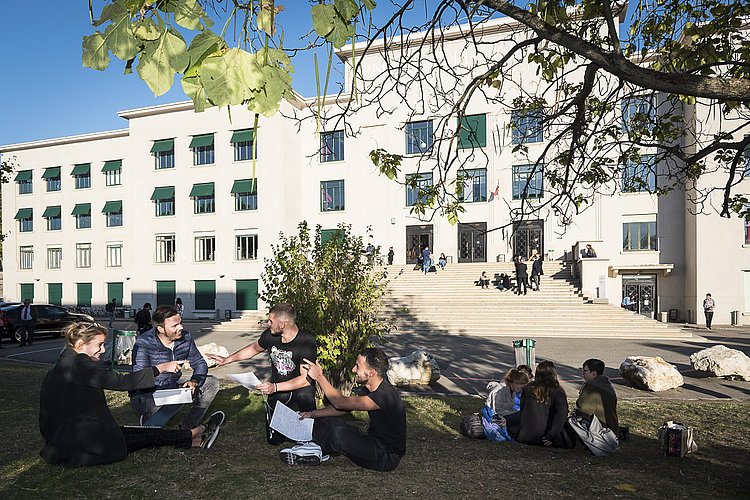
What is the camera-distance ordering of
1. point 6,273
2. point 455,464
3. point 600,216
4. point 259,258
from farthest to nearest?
point 6,273, point 259,258, point 600,216, point 455,464

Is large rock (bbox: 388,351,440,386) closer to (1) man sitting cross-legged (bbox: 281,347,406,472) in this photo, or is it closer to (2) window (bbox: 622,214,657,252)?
(1) man sitting cross-legged (bbox: 281,347,406,472)

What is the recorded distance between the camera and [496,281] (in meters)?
30.0

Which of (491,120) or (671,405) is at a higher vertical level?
(491,120)

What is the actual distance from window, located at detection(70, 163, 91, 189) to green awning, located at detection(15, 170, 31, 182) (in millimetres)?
4442

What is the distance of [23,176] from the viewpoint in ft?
142

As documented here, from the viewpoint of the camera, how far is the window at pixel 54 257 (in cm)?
4194

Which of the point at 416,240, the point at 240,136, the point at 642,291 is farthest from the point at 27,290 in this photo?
the point at 642,291

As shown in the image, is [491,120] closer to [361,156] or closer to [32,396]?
[361,156]

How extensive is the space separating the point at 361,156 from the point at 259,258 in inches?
378

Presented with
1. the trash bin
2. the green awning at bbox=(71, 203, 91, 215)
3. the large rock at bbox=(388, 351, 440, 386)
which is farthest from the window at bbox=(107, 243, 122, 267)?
the trash bin

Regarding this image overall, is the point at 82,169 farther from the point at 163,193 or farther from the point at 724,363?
the point at 724,363

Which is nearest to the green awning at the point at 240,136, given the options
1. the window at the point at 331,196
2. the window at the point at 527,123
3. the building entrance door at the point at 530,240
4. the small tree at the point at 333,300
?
the window at the point at 331,196

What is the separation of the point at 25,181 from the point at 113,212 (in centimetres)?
959

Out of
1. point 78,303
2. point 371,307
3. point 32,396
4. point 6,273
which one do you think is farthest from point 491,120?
point 6,273
